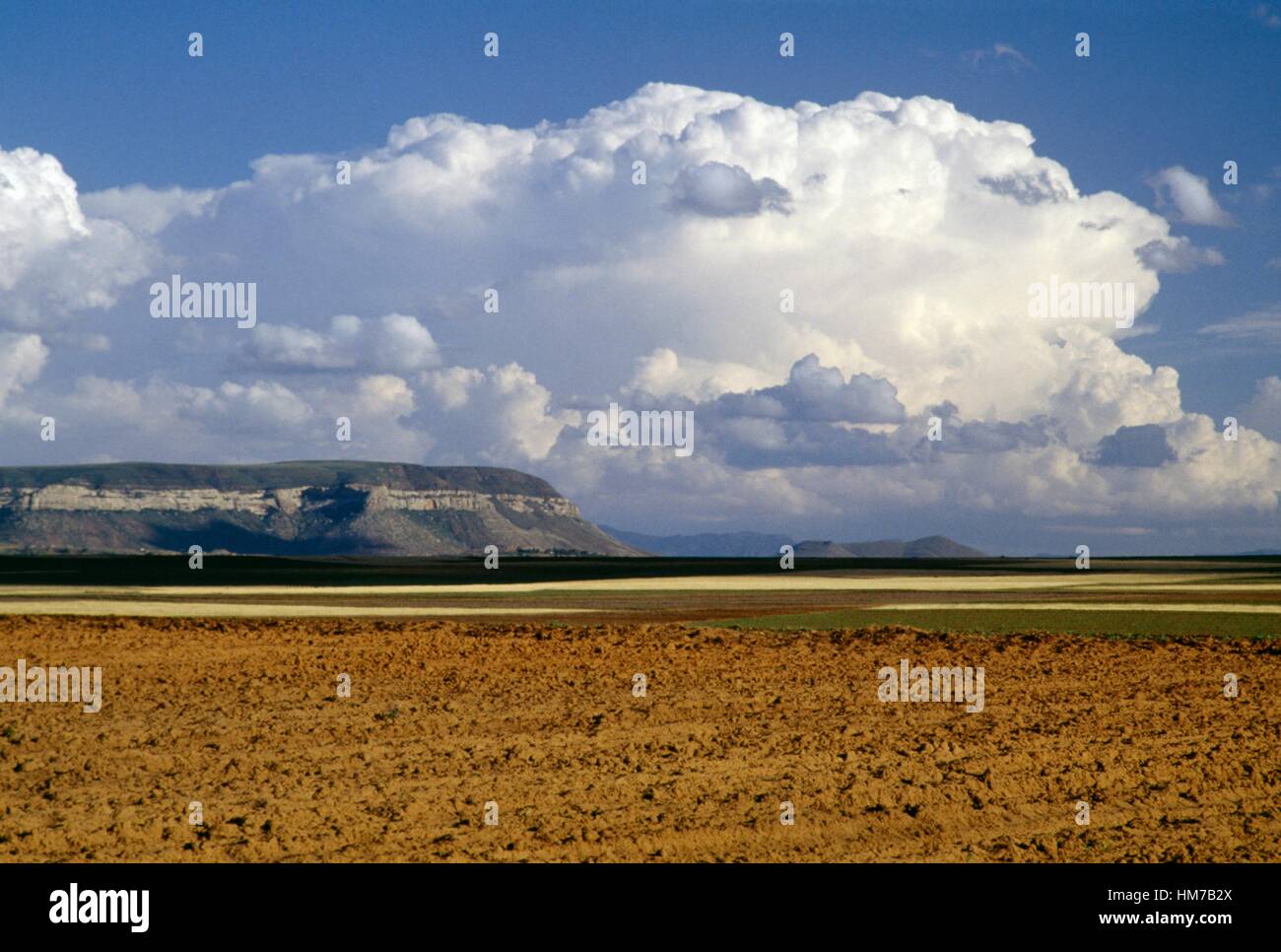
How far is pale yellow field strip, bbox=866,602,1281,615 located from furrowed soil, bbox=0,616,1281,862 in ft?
81.4

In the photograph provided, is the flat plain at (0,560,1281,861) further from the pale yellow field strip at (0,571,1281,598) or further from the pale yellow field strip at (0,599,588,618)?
the pale yellow field strip at (0,571,1281,598)

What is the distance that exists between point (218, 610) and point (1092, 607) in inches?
1732

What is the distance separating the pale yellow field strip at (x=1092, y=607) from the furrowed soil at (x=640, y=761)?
24.8 m

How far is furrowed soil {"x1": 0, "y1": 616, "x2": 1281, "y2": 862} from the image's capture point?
16.8 m

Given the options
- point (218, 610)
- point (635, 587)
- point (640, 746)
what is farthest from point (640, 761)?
point (635, 587)

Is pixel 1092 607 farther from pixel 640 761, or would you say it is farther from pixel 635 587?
pixel 640 761

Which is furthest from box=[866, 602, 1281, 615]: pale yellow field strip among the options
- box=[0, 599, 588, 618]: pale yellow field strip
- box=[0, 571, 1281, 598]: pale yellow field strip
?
box=[0, 571, 1281, 598]: pale yellow field strip

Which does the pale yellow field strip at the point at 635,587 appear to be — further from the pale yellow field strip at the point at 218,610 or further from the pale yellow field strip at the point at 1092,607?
the pale yellow field strip at the point at 1092,607

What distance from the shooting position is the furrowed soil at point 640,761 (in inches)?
662

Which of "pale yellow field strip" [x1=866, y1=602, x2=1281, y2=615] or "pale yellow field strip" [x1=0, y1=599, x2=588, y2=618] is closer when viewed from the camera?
"pale yellow field strip" [x1=0, y1=599, x2=588, y2=618]

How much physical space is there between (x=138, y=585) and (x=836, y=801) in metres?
90.8

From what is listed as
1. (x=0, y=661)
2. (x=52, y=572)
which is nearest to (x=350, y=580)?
(x=52, y=572)
